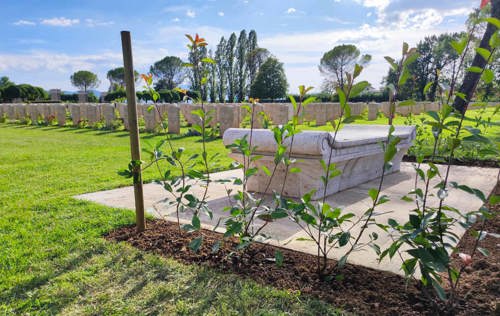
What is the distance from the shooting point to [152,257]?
7.84ft

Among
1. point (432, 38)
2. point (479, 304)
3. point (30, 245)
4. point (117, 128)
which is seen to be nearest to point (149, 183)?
point (30, 245)

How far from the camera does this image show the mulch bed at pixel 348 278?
5.85ft

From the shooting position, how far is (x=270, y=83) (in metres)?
44.9

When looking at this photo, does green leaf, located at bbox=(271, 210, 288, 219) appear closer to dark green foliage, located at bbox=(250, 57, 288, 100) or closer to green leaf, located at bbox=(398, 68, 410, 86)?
green leaf, located at bbox=(398, 68, 410, 86)

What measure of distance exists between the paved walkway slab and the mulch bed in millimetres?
167

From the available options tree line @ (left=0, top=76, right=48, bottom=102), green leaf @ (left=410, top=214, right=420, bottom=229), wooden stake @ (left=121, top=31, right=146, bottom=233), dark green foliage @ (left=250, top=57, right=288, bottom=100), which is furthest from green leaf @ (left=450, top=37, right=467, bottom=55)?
tree line @ (left=0, top=76, right=48, bottom=102)

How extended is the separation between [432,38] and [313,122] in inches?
1558

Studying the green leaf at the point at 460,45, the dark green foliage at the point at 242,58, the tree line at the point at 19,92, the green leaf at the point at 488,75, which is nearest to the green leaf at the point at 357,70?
the green leaf at the point at 460,45

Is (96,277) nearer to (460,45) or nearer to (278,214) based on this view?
(278,214)

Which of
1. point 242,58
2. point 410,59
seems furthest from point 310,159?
point 242,58

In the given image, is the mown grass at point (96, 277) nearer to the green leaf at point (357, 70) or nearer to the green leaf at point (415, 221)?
the green leaf at point (415, 221)

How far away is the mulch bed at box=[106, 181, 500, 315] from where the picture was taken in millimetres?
1784

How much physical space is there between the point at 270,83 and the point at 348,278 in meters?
44.0

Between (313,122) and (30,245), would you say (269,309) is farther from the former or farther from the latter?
(313,122)
